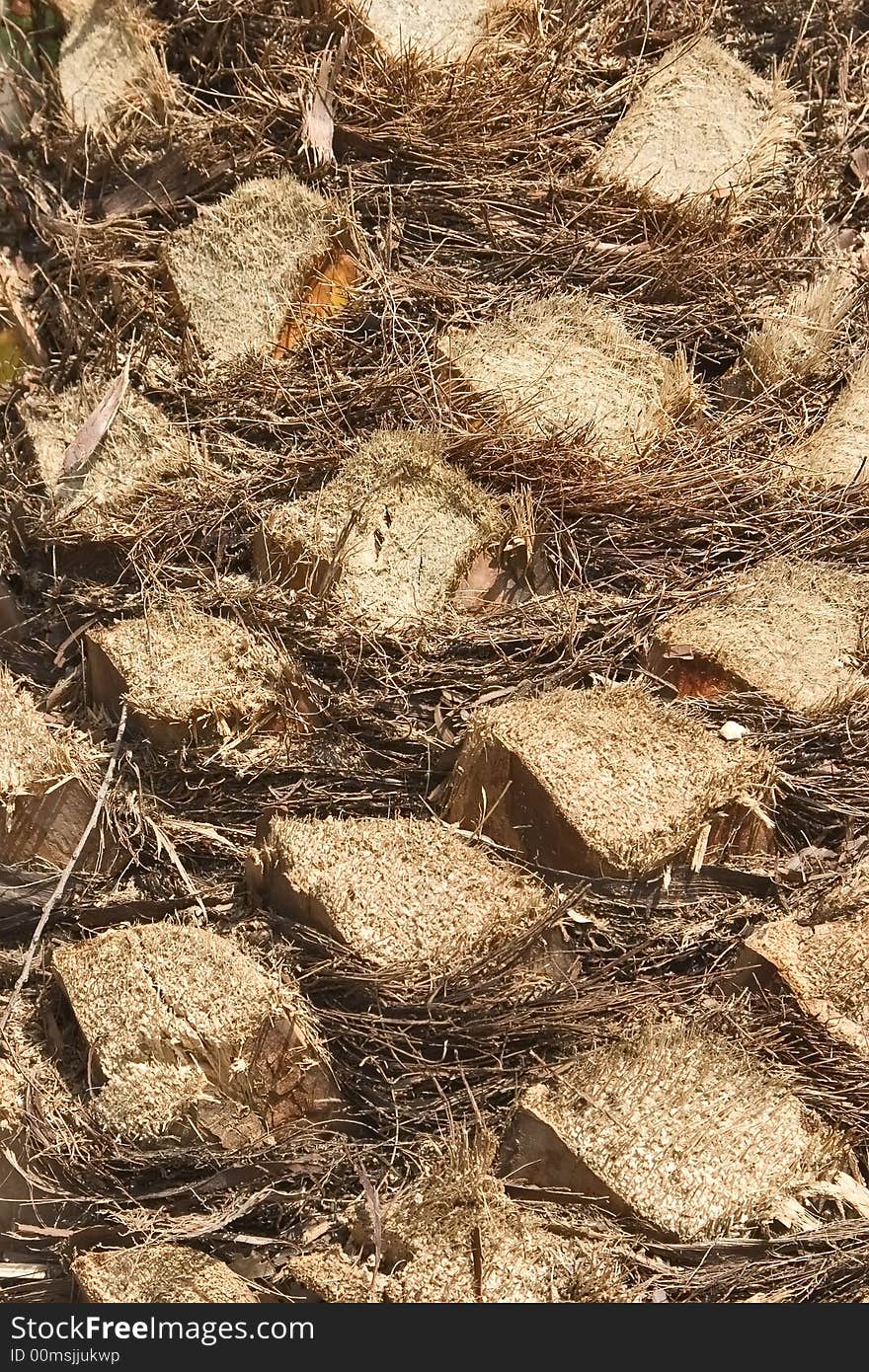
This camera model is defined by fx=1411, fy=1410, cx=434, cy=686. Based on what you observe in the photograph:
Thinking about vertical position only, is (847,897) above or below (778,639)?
below

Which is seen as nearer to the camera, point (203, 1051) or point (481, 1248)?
point (481, 1248)

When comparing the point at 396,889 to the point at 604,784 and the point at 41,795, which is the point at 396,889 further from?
the point at 41,795

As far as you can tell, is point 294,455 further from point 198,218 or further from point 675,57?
point 675,57

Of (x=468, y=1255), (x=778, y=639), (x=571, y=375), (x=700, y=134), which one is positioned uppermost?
(x=700, y=134)

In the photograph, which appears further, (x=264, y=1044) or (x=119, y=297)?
(x=119, y=297)

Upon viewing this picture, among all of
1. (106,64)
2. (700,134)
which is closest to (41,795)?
(106,64)

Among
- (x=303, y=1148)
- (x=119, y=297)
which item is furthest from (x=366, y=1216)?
(x=119, y=297)

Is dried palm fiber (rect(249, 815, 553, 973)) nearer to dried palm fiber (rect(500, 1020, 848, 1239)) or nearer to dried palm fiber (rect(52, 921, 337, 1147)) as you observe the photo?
dried palm fiber (rect(52, 921, 337, 1147))
